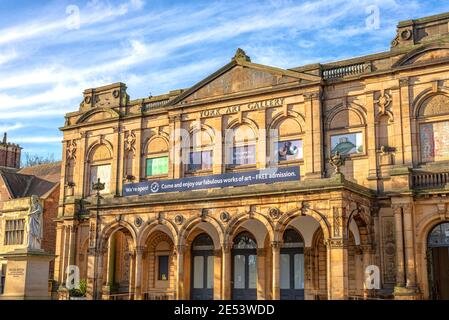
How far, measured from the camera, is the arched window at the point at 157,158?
125ft

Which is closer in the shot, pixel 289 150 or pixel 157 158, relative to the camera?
pixel 289 150

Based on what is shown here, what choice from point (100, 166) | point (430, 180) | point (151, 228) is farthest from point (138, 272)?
point (430, 180)

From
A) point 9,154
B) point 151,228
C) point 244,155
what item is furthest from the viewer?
point 9,154

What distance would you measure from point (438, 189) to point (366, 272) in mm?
5550

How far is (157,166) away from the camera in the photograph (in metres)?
38.4

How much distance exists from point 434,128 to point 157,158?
17223mm

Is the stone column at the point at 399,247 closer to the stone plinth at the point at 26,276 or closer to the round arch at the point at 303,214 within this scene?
the round arch at the point at 303,214

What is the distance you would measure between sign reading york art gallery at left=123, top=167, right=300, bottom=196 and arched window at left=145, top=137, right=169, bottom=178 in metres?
4.25

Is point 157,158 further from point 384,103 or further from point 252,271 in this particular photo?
point 384,103

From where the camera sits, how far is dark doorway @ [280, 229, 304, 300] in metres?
32.9

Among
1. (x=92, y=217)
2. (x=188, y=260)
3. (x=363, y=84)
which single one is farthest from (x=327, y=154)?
(x=92, y=217)

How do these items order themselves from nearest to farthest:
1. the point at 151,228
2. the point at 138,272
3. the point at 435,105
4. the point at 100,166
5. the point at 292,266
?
1. the point at 435,105
2. the point at 138,272
3. the point at 151,228
4. the point at 292,266
5. the point at 100,166

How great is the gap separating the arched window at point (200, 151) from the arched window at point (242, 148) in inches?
51.8

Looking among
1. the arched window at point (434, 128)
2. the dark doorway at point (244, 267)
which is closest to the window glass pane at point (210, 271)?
the dark doorway at point (244, 267)
